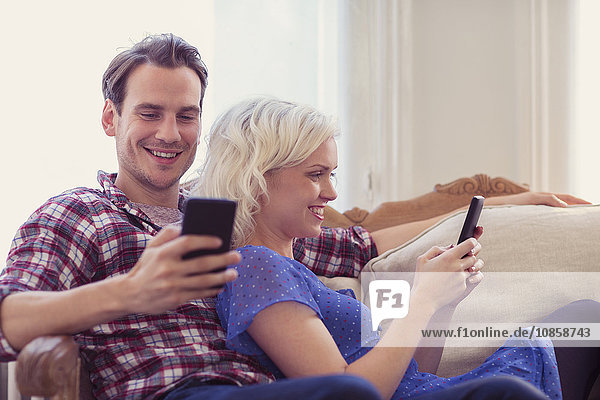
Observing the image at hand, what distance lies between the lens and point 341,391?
0.96m

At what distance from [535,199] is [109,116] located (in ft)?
4.17

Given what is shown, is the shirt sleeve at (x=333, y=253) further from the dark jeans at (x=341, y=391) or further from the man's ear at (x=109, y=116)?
the dark jeans at (x=341, y=391)

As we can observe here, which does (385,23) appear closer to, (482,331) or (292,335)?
(482,331)

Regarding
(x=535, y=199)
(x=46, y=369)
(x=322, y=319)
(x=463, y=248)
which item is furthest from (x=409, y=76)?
(x=46, y=369)

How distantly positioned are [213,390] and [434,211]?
4.01ft

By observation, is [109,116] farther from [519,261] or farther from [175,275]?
[519,261]

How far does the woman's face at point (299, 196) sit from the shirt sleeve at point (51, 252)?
0.37 metres

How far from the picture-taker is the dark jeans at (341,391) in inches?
37.9

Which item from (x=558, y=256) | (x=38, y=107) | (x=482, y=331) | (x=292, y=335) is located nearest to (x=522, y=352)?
(x=482, y=331)

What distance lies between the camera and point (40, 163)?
2285 mm

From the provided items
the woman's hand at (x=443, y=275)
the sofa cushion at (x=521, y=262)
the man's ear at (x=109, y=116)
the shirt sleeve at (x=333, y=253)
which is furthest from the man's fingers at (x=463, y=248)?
the man's ear at (x=109, y=116)

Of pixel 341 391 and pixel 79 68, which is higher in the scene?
pixel 79 68

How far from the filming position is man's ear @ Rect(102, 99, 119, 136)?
66.4 inches

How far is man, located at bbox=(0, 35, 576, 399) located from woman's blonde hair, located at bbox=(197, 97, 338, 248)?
20 centimetres
